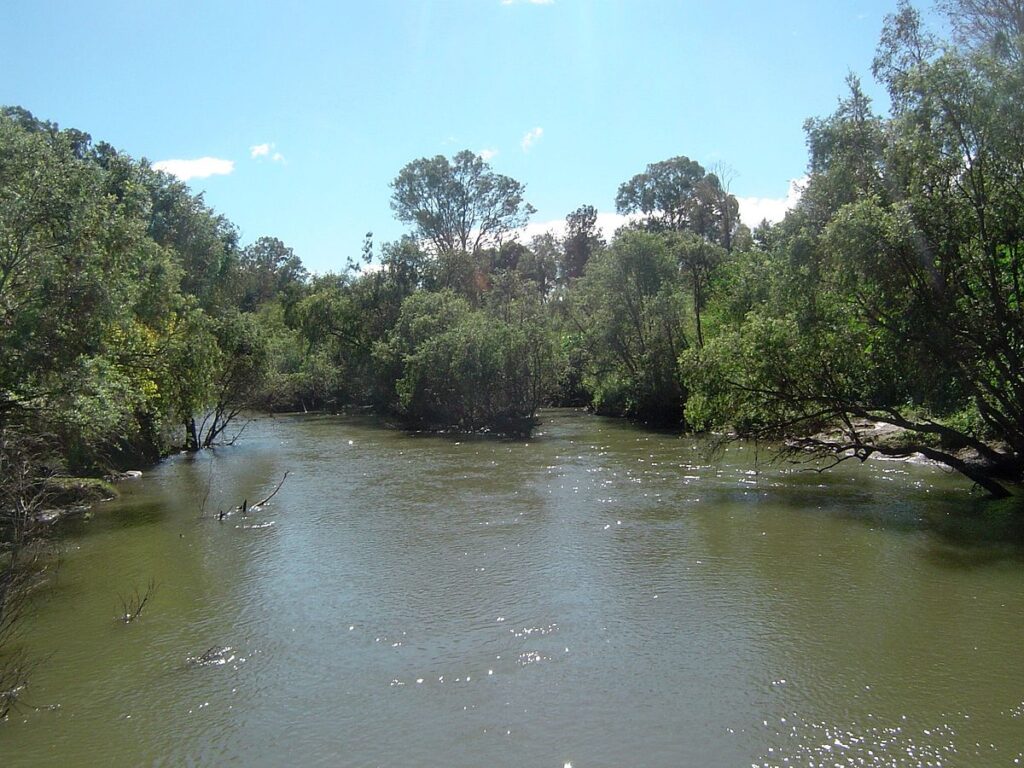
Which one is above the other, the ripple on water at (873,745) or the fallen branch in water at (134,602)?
the ripple on water at (873,745)

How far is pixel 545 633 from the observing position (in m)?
10.8

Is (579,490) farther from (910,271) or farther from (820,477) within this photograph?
(910,271)

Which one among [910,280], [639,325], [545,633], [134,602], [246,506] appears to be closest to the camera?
[545,633]

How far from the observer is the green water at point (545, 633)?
8.01 meters

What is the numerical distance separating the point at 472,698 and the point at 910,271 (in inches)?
502

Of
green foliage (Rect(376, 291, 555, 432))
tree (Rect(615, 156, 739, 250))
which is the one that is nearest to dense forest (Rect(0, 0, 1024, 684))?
green foliage (Rect(376, 291, 555, 432))

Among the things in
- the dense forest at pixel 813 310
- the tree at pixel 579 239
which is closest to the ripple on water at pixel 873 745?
the dense forest at pixel 813 310

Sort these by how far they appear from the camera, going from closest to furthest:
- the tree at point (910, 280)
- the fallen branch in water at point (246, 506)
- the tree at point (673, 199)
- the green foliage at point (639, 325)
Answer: the tree at point (910, 280)
the fallen branch in water at point (246, 506)
the green foliage at point (639, 325)
the tree at point (673, 199)

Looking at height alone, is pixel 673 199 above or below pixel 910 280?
above

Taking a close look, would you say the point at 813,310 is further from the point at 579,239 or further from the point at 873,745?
the point at 579,239

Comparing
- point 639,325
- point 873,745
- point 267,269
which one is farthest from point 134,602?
point 267,269

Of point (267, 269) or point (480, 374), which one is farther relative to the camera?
point (267, 269)

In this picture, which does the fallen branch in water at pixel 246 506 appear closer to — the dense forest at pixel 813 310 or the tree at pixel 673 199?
the dense forest at pixel 813 310

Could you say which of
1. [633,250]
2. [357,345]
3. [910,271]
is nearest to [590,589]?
[910,271]
